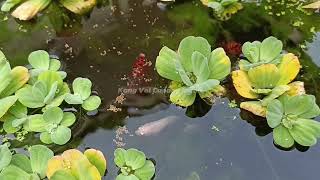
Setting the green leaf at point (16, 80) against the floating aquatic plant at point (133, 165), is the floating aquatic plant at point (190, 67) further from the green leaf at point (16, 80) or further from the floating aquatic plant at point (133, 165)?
the green leaf at point (16, 80)

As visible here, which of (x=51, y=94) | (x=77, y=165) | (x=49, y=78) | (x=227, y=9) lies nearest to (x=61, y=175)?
(x=77, y=165)

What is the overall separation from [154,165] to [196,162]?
6.4 inches

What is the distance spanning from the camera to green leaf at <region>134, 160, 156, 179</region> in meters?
1.83

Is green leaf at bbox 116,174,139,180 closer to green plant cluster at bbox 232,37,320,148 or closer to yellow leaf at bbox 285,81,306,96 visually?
green plant cluster at bbox 232,37,320,148

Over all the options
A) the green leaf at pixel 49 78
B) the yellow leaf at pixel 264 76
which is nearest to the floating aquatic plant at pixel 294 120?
the yellow leaf at pixel 264 76

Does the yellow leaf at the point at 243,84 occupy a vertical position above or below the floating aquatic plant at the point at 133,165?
above

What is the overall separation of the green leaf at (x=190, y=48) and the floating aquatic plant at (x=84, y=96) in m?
0.39

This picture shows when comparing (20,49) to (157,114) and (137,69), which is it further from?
(157,114)

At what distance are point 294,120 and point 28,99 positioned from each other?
1062mm

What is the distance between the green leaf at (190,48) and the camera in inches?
82.4

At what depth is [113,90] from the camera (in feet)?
7.17

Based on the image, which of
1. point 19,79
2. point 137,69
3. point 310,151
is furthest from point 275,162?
point 19,79

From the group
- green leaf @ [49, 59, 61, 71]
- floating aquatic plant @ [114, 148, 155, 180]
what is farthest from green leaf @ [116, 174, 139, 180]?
green leaf @ [49, 59, 61, 71]

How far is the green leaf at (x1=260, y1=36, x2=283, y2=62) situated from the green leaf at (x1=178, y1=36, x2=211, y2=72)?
0.24 m
